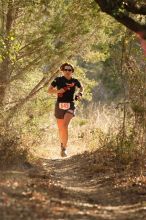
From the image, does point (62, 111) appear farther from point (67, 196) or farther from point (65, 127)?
point (67, 196)

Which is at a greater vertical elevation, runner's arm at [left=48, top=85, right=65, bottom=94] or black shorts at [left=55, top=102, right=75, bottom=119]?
runner's arm at [left=48, top=85, right=65, bottom=94]

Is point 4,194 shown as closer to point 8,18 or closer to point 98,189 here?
point 98,189

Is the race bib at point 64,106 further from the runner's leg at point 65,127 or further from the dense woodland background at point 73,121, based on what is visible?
the dense woodland background at point 73,121

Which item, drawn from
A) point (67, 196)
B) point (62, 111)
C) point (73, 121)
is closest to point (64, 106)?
point (62, 111)

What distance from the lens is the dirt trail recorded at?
536 centimetres

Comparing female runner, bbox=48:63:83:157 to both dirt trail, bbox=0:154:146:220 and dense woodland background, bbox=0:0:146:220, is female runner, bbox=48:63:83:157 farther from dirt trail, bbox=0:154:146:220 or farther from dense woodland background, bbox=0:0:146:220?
dirt trail, bbox=0:154:146:220

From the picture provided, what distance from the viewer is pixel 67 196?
6.64 metres

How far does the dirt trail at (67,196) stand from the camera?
17.6ft

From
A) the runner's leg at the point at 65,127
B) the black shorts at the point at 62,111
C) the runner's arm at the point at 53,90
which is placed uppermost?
the runner's arm at the point at 53,90

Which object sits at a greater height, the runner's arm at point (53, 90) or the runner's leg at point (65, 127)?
the runner's arm at point (53, 90)

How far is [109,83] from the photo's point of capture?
31.5 m

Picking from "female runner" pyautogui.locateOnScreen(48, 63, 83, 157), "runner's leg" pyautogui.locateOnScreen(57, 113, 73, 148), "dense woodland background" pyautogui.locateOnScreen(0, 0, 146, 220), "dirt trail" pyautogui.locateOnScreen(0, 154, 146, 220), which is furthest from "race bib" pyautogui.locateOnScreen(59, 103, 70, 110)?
"dirt trail" pyautogui.locateOnScreen(0, 154, 146, 220)

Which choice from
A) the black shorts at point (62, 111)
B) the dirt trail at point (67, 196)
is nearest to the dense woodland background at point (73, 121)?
the dirt trail at point (67, 196)

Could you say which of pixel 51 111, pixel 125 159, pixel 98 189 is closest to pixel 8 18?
pixel 51 111
